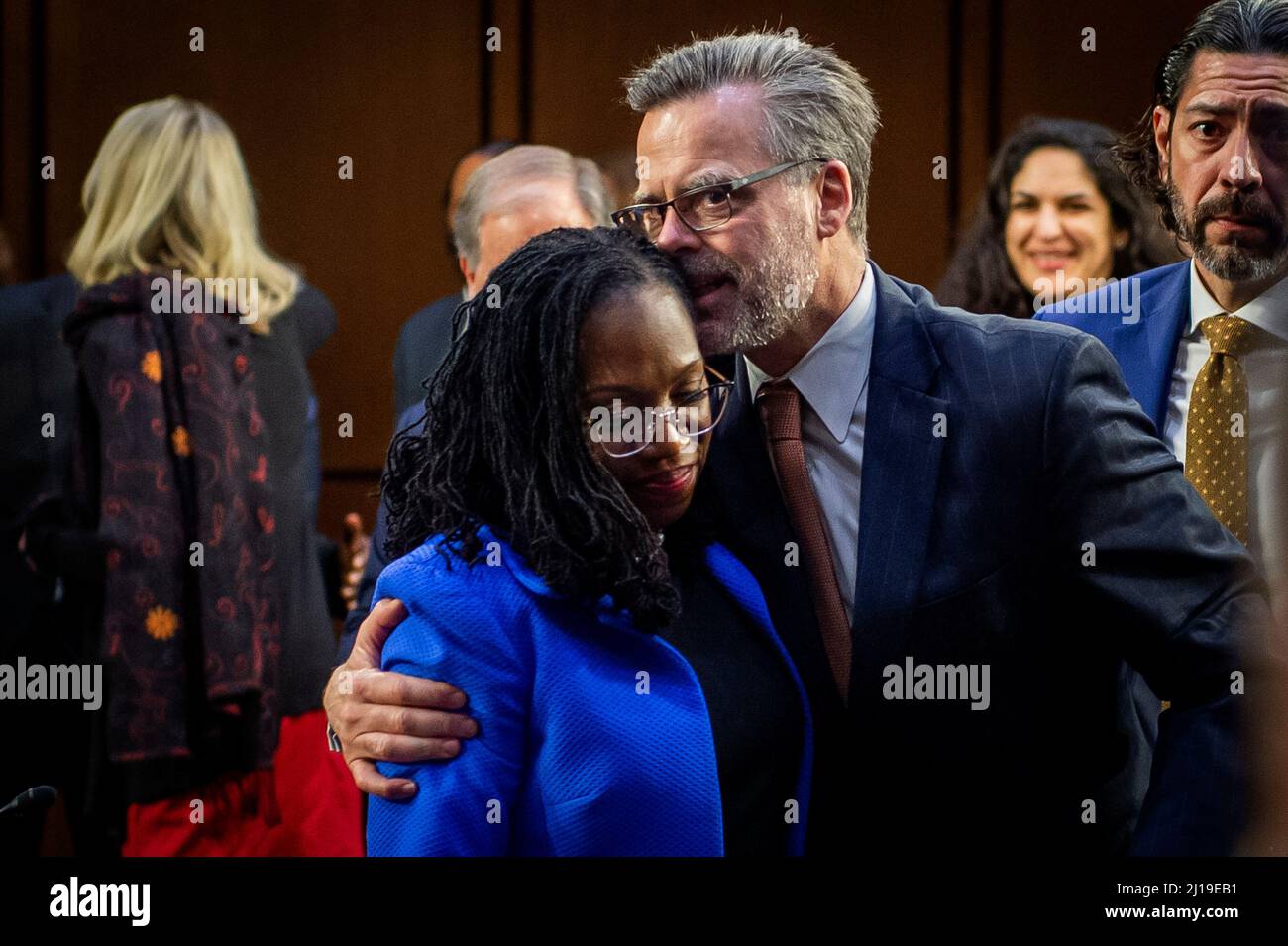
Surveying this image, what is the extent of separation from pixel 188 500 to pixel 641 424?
1.48 metres

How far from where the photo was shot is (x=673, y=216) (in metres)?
1.73

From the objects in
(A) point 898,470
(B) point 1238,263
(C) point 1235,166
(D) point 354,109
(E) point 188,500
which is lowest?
(E) point 188,500

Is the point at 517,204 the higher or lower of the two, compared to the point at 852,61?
lower

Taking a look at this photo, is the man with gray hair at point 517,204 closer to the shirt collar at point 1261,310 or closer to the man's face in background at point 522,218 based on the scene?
the man's face in background at point 522,218

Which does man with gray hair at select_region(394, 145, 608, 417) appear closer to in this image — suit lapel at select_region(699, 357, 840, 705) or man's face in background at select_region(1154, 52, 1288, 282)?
suit lapel at select_region(699, 357, 840, 705)

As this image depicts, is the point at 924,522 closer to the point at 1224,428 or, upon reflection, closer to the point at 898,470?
the point at 898,470

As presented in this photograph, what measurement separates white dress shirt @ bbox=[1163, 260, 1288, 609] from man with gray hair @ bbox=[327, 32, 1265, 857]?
0.20 metres

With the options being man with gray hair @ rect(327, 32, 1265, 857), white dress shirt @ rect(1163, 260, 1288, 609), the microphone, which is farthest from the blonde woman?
white dress shirt @ rect(1163, 260, 1288, 609)

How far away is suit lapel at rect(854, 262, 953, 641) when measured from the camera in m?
1.74

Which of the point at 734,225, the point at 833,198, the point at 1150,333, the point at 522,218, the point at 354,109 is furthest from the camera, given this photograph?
the point at 354,109

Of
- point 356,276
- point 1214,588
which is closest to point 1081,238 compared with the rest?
point 1214,588

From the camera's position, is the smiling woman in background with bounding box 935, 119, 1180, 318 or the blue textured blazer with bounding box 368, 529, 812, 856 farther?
the smiling woman in background with bounding box 935, 119, 1180, 318

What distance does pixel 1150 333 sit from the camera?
1.97 m

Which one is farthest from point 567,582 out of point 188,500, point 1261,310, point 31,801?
→ point 188,500
